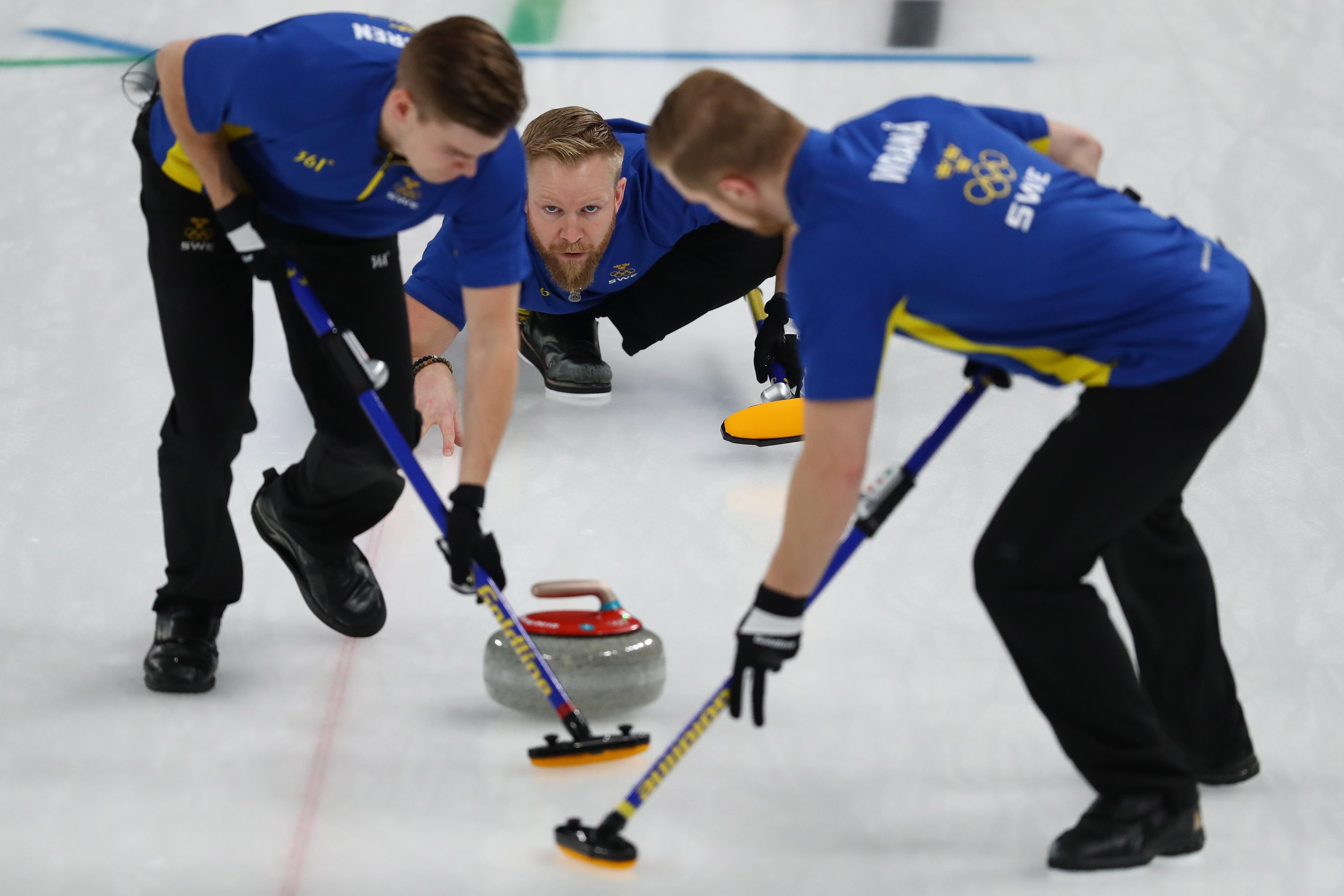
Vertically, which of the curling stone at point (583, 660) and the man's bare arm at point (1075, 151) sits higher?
the man's bare arm at point (1075, 151)

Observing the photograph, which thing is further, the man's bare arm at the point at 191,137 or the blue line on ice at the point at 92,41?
the blue line on ice at the point at 92,41

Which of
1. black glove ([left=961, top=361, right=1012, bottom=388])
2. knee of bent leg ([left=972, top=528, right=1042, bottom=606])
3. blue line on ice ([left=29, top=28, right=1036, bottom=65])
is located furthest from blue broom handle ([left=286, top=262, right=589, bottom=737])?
blue line on ice ([left=29, top=28, right=1036, bottom=65])

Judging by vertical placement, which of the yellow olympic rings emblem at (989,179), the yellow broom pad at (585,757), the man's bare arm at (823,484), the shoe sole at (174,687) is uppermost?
the yellow olympic rings emblem at (989,179)

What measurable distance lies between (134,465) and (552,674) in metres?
1.39

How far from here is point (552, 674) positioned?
7.78 ft

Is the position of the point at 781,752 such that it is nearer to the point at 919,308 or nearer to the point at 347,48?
the point at 919,308

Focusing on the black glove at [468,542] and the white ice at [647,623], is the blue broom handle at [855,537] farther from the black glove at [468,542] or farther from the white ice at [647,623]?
the black glove at [468,542]

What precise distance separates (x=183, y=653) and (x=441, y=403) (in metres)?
1.06

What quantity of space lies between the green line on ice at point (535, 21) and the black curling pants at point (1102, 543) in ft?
12.5

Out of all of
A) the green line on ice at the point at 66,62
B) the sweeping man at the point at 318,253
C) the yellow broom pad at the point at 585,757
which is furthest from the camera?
the green line on ice at the point at 66,62

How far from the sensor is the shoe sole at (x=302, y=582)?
271cm

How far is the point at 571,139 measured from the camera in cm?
336

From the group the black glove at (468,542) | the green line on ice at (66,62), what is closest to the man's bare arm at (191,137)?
the black glove at (468,542)

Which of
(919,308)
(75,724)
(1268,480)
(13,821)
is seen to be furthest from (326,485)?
(1268,480)
